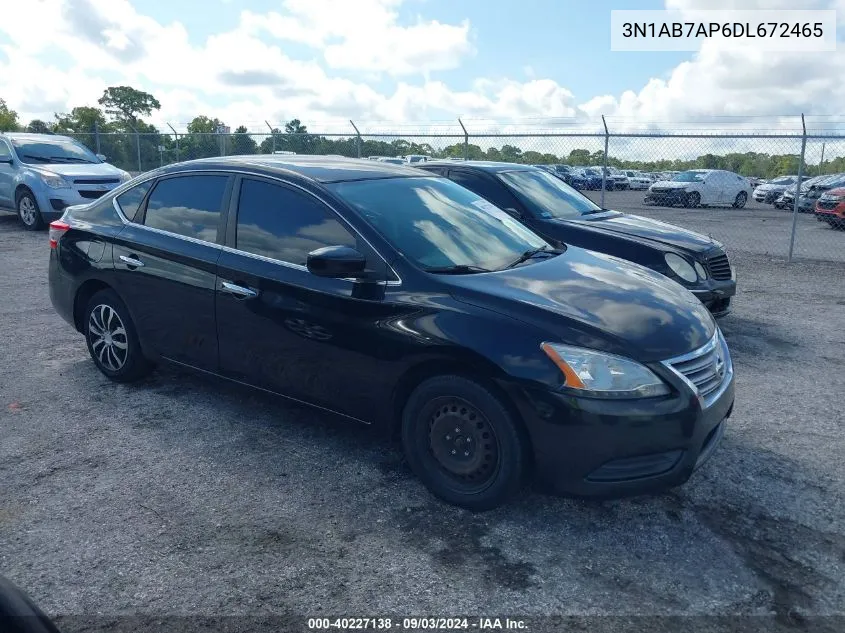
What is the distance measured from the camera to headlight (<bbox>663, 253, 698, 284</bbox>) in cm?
644

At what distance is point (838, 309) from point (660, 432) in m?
6.31

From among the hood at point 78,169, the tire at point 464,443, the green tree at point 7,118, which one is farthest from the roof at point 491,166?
the green tree at point 7,118

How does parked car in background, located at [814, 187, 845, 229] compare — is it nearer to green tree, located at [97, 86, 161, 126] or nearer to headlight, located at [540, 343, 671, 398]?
headlight, located at [540, 343, 671, 398]

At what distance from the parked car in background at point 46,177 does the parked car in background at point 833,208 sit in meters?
16.5

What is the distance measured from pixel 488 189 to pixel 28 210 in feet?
32.7

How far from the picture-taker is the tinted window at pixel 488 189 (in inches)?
286

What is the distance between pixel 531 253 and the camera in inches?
171

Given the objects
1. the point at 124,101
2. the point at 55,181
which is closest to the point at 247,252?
the point at 55,181

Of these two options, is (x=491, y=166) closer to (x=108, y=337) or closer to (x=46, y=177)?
(x=108, y=337)

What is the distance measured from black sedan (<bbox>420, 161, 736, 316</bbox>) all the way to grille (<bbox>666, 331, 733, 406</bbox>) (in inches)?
111

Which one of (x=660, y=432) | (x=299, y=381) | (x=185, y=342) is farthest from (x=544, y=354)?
(x=185, y=342)

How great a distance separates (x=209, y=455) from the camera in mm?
4141

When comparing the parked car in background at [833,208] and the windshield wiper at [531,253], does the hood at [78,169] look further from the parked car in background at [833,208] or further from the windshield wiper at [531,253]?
the parked car in background at [833,208]

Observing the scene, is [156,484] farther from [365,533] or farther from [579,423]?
[579,423]
